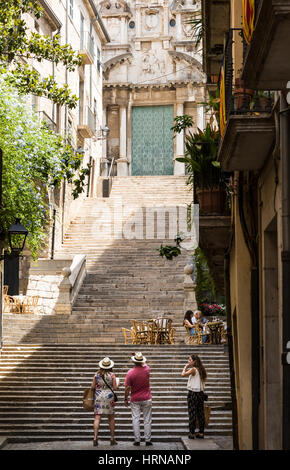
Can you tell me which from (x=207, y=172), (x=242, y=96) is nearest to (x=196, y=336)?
(x=207, y=172)

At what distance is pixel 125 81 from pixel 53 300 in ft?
71.9

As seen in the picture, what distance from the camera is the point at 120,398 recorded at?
696 inches

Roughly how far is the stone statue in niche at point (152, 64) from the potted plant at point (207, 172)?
1391 inches

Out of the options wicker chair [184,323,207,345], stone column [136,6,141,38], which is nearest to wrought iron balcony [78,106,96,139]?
stone column [136,6,141,38]

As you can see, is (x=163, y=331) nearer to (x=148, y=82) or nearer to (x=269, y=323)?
(x=269, y=323)

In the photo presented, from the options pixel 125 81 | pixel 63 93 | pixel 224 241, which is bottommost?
pixel 224 241

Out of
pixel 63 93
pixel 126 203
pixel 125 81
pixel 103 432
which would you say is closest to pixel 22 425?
pixel 103 432

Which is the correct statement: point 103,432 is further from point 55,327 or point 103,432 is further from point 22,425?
point 55,327

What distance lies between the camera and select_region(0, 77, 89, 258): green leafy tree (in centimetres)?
1745

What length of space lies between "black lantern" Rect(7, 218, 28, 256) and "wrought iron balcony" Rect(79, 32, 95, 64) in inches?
865

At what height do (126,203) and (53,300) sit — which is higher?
(126,203)

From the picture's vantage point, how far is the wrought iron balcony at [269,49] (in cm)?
521

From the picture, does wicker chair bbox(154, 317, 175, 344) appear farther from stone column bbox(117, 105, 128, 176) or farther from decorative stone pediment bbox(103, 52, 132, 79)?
decorative stone pediment bbox(103, 52, 132, 79)

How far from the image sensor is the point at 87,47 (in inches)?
1608
